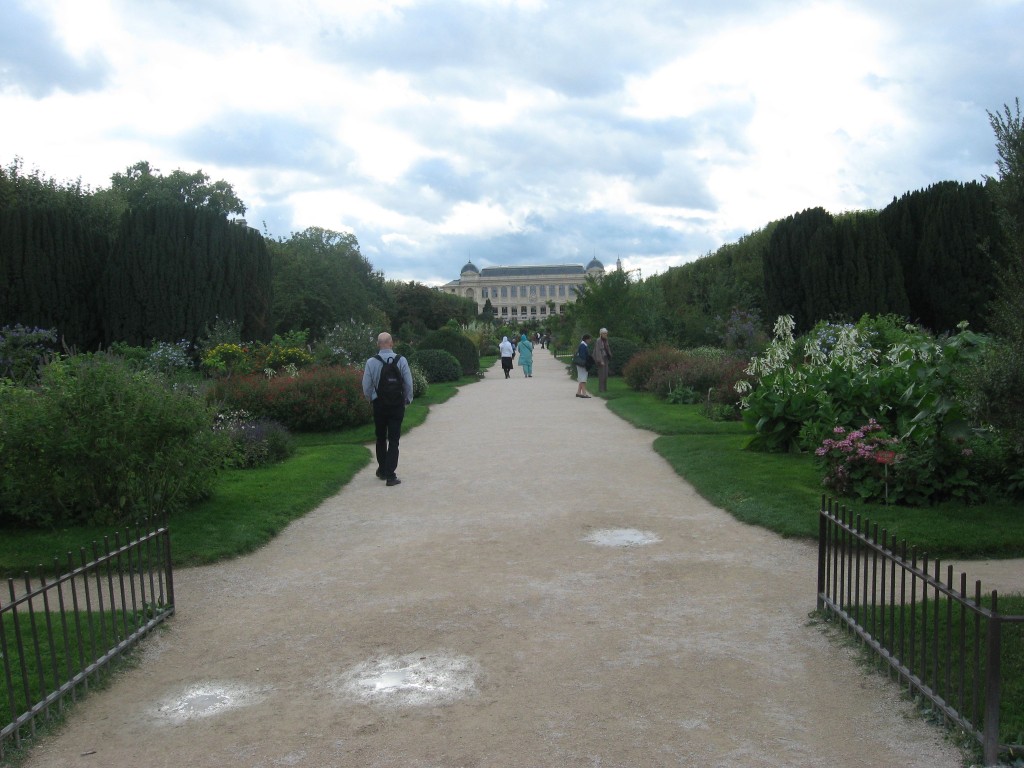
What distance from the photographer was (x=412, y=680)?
461 centimetres

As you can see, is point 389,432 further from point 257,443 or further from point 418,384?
point 418,384

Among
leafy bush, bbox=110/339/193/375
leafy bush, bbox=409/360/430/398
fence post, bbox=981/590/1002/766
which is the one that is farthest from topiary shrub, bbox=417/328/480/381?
fence post, bbox=981/590/1002/766

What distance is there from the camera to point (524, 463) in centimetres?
1213

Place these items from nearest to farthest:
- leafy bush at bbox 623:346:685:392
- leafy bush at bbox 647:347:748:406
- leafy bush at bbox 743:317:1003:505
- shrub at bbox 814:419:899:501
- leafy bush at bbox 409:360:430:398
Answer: leafy bush at bbox 743:317:1003:505 → shrub at bbox 814:419:899:501 → leafy bush at bbox 647:347:748:406 → leafy bush at bbox 623:346:685:392 → leafy bush at bbox 409:360:430:398

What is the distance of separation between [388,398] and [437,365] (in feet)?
62.1

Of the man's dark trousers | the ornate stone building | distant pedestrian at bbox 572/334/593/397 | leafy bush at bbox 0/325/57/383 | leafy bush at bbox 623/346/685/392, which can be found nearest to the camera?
the man's dark trousers

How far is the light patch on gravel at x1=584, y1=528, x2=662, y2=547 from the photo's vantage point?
7.61 metres

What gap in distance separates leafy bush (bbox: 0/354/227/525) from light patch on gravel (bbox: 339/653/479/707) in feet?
13.2

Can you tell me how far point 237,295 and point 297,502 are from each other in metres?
19.9

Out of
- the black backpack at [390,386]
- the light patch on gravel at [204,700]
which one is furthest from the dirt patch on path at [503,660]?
the black backpack at [390,386]

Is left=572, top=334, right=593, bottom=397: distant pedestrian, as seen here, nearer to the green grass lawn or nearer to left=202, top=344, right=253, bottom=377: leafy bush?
the green grass lawn

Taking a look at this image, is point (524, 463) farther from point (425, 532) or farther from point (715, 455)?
point (425, 532)

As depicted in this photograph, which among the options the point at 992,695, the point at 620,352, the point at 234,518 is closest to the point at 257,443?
the point at 234,518

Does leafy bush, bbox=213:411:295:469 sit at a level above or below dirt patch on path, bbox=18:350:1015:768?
above
